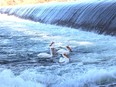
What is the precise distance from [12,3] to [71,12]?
76.4 ft

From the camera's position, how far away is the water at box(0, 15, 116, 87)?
7977 millimetres

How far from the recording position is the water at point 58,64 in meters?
7.98

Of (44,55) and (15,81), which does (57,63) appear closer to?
(44,55)

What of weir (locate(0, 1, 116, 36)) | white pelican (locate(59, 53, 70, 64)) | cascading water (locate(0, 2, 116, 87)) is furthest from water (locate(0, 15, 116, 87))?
weir (locate(0, 1, 116, 36))

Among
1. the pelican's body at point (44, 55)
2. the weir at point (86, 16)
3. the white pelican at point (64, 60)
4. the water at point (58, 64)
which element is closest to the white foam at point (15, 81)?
the water at point (58, 64)

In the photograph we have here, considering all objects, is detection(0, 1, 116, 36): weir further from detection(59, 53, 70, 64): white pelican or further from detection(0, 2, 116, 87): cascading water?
detection(59, 53, 70, 64): white pelican

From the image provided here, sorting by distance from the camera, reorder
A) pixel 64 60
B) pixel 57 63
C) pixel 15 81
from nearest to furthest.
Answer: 1. pixel 15 81
2. pixel 57 63
3. pixel 64 60

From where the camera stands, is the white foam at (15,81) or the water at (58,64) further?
the water at (58,64)

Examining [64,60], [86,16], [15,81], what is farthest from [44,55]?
[86,16]

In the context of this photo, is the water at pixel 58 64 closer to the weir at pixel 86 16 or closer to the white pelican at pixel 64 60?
the white pelican at pixel 64 60

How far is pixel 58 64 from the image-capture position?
379 inches

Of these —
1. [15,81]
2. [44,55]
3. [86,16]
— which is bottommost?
[86,16]

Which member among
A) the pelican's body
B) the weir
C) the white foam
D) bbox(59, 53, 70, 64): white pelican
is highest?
the white foam

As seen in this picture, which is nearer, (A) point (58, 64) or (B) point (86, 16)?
(A) point (58, 64)
